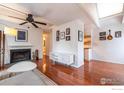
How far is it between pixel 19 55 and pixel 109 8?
125 cm

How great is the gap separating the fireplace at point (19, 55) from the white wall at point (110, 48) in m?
1.03

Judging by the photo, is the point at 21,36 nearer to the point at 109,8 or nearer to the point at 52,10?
the point at 52,10

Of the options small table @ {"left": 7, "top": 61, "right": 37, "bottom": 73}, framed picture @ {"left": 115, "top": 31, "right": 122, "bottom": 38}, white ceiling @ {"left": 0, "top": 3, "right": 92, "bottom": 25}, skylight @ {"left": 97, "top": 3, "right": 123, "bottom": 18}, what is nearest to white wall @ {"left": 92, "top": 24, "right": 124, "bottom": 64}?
framed picture @ {"left": 115, "top": 31, "right": 122, "bottom": 38}

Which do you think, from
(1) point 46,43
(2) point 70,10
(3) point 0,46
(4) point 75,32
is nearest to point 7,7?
(3) point 0,46

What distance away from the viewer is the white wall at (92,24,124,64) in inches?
40.8

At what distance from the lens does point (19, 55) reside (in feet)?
3.41

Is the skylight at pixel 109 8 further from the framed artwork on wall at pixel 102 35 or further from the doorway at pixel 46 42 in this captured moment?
the doorway at pixel 46 42

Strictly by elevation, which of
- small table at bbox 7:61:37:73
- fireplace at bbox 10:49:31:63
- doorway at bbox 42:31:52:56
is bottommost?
small table at bbox 7:61:37:73

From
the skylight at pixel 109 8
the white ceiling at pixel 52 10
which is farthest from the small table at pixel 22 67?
the skylight at pixel 109 8

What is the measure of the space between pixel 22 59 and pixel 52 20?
0.67 meters

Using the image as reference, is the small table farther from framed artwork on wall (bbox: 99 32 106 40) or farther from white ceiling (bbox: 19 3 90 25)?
framed artwork on wall (bbox: 99 32 106 40)

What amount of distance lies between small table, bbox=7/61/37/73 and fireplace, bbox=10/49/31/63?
2.1 inches
